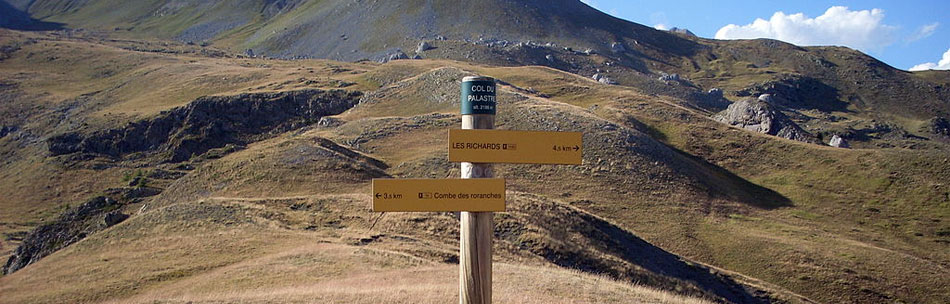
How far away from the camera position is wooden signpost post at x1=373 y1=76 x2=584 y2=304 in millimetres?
10578

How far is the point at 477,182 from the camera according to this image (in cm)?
1062

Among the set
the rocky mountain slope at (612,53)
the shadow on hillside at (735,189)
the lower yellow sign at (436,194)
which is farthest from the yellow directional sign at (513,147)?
the rocky mountain slope at (612,53)

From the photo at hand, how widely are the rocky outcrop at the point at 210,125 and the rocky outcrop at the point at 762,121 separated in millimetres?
41625

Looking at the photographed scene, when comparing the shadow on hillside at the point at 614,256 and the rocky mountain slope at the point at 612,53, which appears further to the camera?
the rocky mountain slope at the point at 612,53

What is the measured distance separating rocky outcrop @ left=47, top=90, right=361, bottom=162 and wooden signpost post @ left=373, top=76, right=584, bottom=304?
5799 centimetres

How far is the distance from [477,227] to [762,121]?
69.2 metres

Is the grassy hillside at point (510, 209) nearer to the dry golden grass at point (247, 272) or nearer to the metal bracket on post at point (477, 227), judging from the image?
the dry golden grass at point (247, 272)

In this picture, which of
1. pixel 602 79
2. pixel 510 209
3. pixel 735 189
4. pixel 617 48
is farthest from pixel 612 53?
pixel 510 209

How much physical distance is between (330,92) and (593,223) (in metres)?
44.6

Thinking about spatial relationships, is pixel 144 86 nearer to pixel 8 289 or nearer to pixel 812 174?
pixel 8 289

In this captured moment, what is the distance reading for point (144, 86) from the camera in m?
94.4

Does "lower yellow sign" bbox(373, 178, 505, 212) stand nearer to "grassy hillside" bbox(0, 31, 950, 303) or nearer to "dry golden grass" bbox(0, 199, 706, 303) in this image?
"dry golden grass" bbox(0, 199, 706, 303)

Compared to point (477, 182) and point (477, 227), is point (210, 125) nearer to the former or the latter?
point (477, 227)

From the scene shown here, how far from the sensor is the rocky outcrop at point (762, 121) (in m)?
70.2
